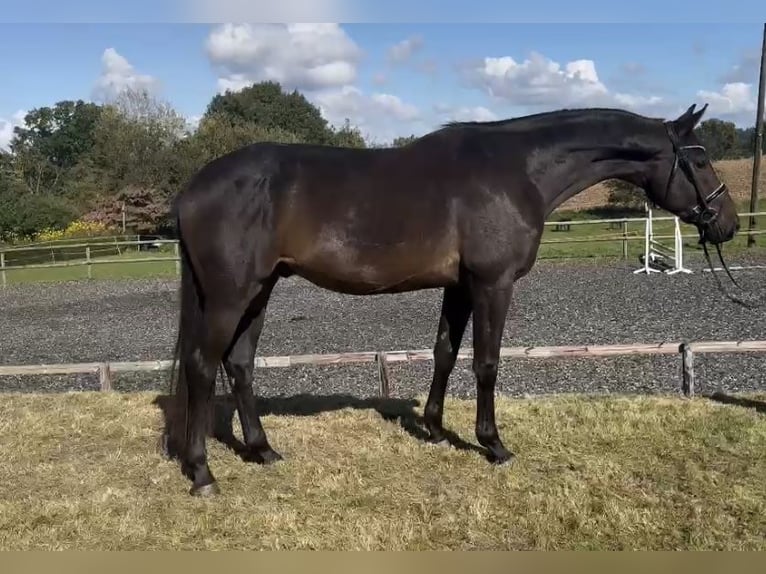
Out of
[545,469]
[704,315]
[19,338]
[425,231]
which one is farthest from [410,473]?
[19,338]

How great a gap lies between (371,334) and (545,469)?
5.74m

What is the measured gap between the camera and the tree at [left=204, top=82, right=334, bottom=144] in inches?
1875

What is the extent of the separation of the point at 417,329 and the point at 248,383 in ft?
18.1

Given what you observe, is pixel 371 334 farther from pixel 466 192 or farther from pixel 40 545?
pixel 40 545

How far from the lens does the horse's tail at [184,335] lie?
149 inches

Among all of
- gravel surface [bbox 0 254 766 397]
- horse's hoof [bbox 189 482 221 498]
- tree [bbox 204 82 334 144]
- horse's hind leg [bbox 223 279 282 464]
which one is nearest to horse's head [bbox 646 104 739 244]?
gravel surface [bbox 0 254 766 397]

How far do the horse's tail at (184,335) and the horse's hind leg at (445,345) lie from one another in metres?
1.56

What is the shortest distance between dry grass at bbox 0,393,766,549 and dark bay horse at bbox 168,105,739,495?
1.25 ft

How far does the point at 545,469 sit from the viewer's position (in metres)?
3.89

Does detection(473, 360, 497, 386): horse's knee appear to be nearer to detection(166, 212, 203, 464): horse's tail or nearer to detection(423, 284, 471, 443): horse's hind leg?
detection(423, 284, 471, 443): horse's hind leg

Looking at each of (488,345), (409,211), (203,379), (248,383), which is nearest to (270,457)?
(248,383)

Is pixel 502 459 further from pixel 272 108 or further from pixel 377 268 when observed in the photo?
pixel 272 108

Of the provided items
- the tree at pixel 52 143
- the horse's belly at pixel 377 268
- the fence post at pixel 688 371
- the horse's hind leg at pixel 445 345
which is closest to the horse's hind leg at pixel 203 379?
the horse's belly at pixel 377 268

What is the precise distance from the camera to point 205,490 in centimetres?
370
